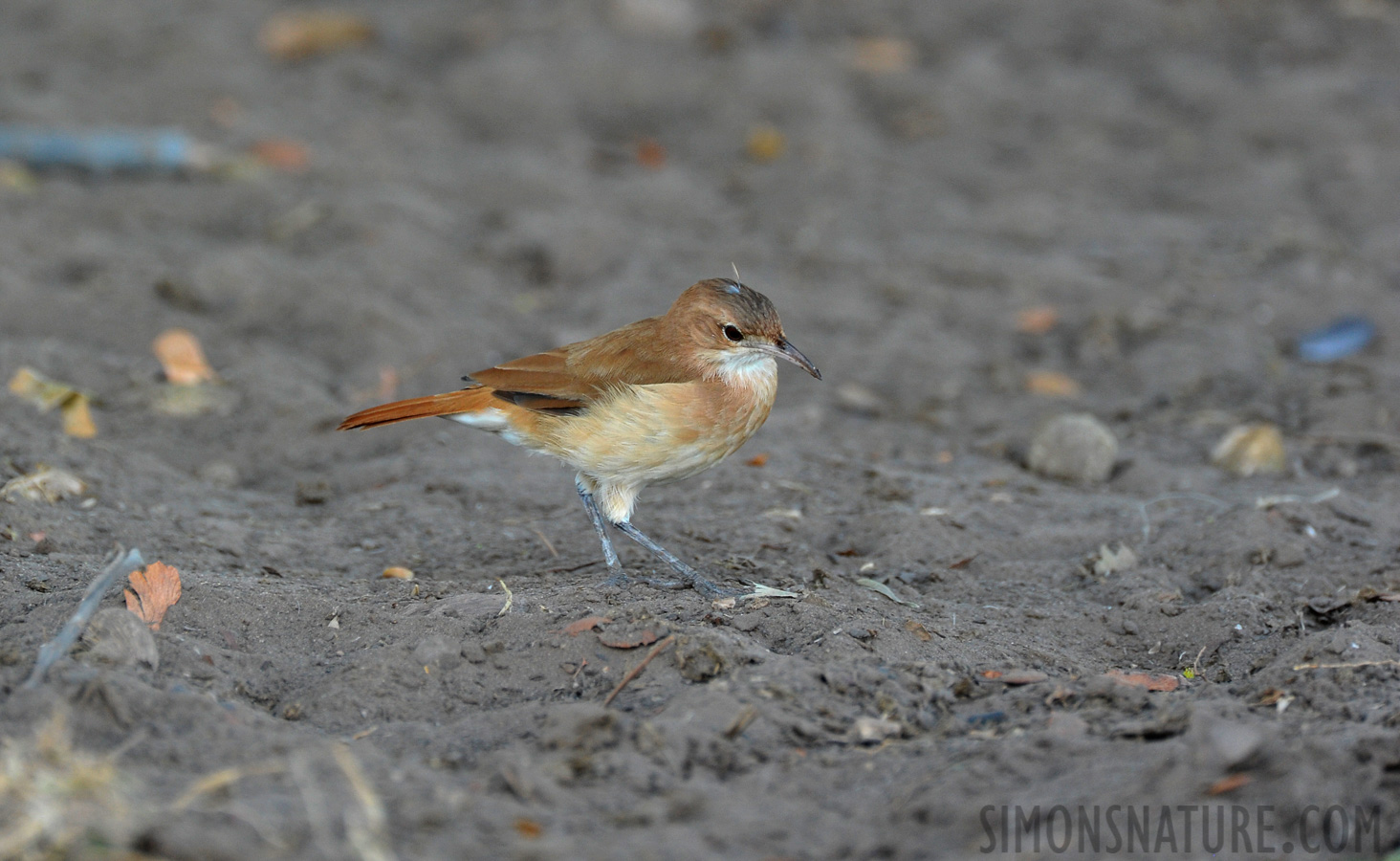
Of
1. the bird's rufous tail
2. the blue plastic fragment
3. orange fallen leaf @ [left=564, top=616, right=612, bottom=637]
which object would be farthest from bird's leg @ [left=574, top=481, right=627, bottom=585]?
the blue plastic fragment

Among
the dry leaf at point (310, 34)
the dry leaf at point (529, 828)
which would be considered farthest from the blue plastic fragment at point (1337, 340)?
the dry leaf at point (310, 34)

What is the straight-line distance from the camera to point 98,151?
8961 mm

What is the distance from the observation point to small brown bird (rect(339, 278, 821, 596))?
4758 mm

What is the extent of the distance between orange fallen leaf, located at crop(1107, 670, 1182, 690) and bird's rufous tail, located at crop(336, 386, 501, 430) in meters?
2.60

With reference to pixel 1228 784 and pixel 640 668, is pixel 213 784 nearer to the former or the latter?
pixel 640 668

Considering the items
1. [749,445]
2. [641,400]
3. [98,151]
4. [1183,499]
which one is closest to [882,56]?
[749,445]

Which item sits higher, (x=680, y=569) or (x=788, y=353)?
(x=788, y=353)

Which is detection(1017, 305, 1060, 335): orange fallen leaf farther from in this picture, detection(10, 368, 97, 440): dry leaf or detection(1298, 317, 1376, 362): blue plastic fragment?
detection(10, 368, 97, 440): dry leaf

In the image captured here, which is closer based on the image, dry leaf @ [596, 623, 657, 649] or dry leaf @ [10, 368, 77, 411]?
dry leaf @ [596, 623, 657, 649]

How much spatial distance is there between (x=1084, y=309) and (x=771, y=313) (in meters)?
3.82

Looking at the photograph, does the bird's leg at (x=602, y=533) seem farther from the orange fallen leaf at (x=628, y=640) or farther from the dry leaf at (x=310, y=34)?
the dry leaf at (x=310, y=34)

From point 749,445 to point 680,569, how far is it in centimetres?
176

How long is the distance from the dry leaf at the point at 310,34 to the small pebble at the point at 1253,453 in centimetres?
857

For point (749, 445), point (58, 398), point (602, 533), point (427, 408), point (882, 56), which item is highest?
point (882, 56)
